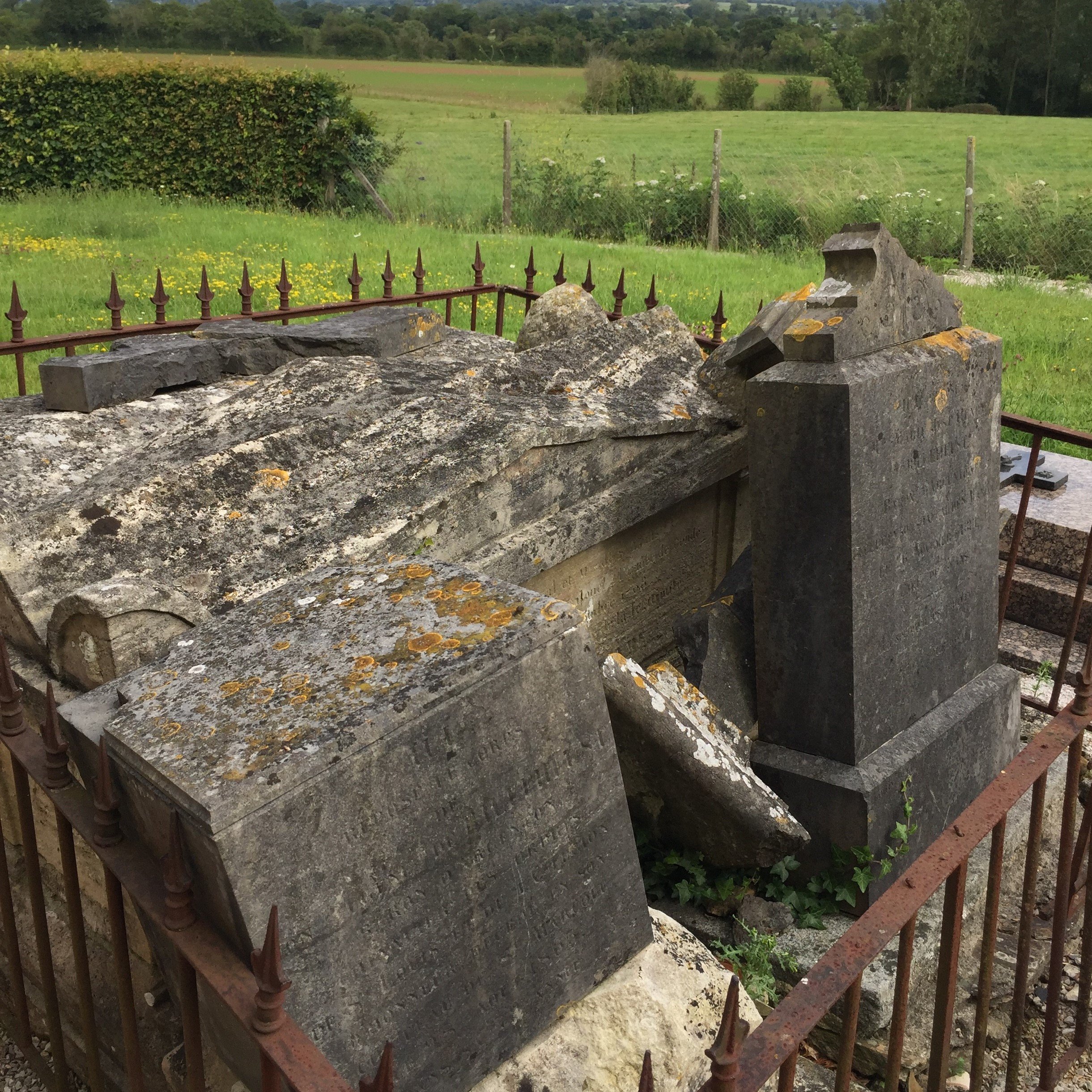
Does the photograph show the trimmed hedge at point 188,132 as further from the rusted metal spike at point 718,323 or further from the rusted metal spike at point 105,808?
the rusted metal spike at point 105,808

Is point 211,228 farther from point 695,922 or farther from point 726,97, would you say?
point 726,97

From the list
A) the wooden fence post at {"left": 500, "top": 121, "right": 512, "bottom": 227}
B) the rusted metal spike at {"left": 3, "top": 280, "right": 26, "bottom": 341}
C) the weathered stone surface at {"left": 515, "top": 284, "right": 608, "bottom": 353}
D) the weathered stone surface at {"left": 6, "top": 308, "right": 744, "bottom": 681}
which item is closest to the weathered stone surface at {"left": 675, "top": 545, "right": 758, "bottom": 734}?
the weathered stone surface at {"left": 6, "top": 308, "right": 744, "bottom": 681}

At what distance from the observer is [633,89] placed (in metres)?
41.0

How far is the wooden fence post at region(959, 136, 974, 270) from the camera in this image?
1366 cm

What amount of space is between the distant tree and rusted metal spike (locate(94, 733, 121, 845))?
4849 centimetres

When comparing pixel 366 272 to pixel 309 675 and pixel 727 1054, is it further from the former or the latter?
pixel 727 1054

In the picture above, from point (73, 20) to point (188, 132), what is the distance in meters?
33.4

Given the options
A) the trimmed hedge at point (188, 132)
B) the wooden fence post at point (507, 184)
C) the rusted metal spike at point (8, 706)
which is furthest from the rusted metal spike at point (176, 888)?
the trimmed hedge at point (188, 132)

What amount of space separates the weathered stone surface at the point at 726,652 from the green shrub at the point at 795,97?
149 ft

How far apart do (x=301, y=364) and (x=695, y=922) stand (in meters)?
2.29

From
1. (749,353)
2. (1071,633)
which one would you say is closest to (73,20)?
(749,353)

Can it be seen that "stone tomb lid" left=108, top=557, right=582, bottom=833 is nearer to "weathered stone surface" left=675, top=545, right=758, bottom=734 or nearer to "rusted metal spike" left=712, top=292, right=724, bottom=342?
"weathered stone surface" left=675, top=545, right=758, bottom=734

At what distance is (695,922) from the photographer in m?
3.09

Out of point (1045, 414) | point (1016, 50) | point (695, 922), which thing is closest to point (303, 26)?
point (1016, 50)
